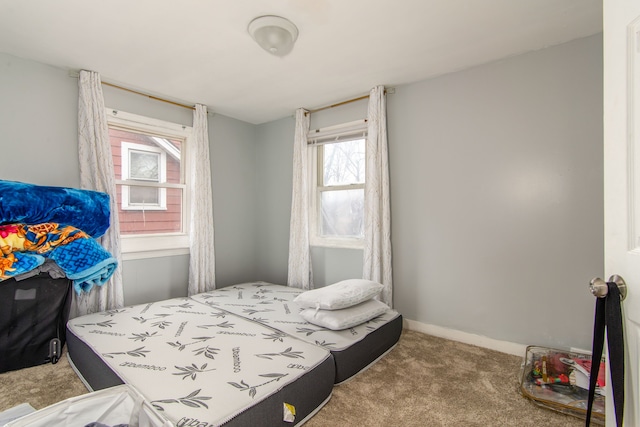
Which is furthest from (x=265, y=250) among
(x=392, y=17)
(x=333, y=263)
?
(x=392, y=17)

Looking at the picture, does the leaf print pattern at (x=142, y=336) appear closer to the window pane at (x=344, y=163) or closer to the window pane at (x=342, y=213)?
the window pane at (x=342, y=213)

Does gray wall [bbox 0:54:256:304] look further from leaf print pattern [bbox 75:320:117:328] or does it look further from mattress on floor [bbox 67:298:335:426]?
mattress on floor [bbox 67:298:335:426]

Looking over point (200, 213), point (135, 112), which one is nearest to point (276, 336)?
point (200, 213)

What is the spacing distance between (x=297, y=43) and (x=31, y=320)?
2.68 m

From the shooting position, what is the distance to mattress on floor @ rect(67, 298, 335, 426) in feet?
4.28

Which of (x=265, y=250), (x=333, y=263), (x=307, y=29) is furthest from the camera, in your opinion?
(x=265, y=250)

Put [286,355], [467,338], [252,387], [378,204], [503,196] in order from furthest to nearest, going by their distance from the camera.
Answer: [378,204], [467,338], [503,196], [286,355], [252,387]

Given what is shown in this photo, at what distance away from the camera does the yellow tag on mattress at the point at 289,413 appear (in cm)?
141

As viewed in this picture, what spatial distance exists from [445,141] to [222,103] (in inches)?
90.6

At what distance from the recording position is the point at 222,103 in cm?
329

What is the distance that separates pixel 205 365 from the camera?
1614mm

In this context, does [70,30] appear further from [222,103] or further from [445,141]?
[445,141]

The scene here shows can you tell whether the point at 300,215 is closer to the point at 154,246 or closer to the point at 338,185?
the point at 338,185

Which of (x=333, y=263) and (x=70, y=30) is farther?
(x=333, y=263)
